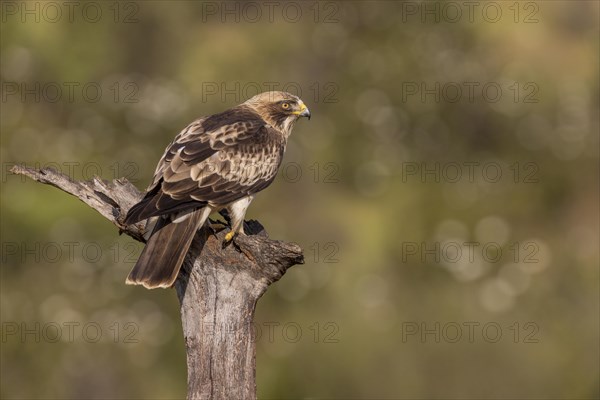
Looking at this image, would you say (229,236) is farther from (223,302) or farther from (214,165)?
(214,165)

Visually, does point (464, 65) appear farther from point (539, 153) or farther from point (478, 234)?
point (478, 234)

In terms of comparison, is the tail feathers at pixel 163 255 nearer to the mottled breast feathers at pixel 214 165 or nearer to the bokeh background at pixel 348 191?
the mottled breast feathers at pixel 214 165

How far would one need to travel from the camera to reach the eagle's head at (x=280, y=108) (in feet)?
37.7

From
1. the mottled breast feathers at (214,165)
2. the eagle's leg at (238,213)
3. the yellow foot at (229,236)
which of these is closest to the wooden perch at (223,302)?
the yellow foot at (229,236)

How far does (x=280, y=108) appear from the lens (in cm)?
1155

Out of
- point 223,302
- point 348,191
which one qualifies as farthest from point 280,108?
point 348,191

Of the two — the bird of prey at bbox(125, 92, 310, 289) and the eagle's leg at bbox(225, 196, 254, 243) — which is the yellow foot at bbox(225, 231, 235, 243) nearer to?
the bird of prey at bbox(125, 92, 310, 289)

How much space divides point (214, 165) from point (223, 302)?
152cm

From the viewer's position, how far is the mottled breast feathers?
9.38 metres

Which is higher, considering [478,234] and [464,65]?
[464,65]

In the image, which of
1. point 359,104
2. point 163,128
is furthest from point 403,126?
point 163,128

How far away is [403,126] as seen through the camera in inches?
840

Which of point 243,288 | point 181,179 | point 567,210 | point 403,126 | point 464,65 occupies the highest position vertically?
point 464,65

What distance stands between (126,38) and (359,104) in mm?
6103
